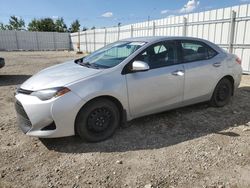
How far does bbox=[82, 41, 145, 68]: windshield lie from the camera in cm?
364

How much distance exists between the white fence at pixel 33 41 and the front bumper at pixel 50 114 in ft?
98.5

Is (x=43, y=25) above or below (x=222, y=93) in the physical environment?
above

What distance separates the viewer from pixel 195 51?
4.34 meters

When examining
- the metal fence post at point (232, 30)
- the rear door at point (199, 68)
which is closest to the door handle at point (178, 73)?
the rear door at point (199, 68)

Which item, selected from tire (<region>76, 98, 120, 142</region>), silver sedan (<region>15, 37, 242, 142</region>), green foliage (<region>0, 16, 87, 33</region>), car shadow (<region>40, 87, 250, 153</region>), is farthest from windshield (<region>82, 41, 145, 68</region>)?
green foliage (<region>0, 16, 87, 33</region>)

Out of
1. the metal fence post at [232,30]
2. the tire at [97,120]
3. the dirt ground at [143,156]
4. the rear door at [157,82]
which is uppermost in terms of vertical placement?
the metal fence post at [232,30]

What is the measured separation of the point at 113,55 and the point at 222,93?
2.48 metres

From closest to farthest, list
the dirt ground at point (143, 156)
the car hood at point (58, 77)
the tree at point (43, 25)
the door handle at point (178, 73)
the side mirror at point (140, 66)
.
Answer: the dirt ground at point (143, 156)
the car hood at point (58, 77)
the side mirror at point (140, 66)
the door handle at point (178, 73)
the tree at point (43, 25)

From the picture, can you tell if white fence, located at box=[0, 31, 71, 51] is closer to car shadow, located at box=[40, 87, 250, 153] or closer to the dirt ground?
the dirt ground

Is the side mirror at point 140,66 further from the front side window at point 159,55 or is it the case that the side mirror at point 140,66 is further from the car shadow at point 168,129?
the car shadow at point 168,129

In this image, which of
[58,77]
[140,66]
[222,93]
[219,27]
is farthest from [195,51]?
[219,27]

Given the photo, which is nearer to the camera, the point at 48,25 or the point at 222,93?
the point at 222,93

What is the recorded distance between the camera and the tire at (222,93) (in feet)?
15.4

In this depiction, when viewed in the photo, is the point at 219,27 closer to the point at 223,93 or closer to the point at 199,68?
the point at 223,93
